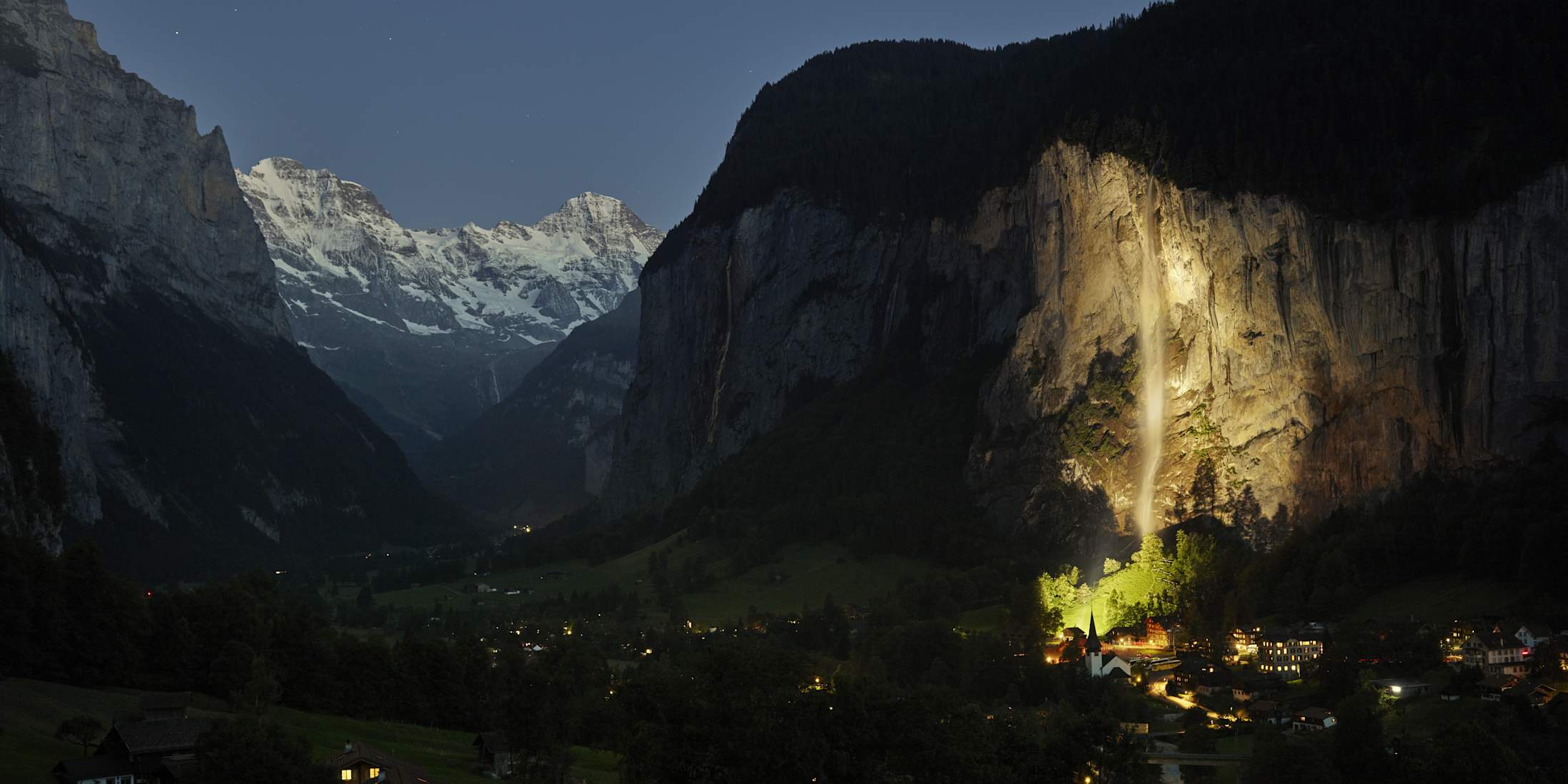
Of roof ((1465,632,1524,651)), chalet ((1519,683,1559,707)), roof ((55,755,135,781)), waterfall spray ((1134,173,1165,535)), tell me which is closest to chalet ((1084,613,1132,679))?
roof ((1465,632,1524,651))

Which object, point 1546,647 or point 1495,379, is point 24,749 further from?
point 1495,379

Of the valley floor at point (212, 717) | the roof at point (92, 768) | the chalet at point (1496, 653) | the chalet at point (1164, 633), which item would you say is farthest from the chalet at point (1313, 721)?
the roof at point (92, 768)

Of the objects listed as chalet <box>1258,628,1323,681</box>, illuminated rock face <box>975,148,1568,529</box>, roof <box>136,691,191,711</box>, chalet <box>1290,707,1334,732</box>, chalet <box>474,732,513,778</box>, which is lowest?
chalet <box>474,732,513,778</box>

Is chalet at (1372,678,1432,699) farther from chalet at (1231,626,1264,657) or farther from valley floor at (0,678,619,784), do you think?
valley floor at (0,678,619,784)

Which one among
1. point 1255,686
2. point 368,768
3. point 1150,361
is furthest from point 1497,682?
point 368,768

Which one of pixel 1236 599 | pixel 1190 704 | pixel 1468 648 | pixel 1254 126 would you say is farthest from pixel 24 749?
pixel 1254 126

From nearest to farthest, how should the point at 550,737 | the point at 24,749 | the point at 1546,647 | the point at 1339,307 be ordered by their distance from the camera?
the point at 24,749 < the point at 550,737 < the point at 1546,647 < the point at 1339,307
